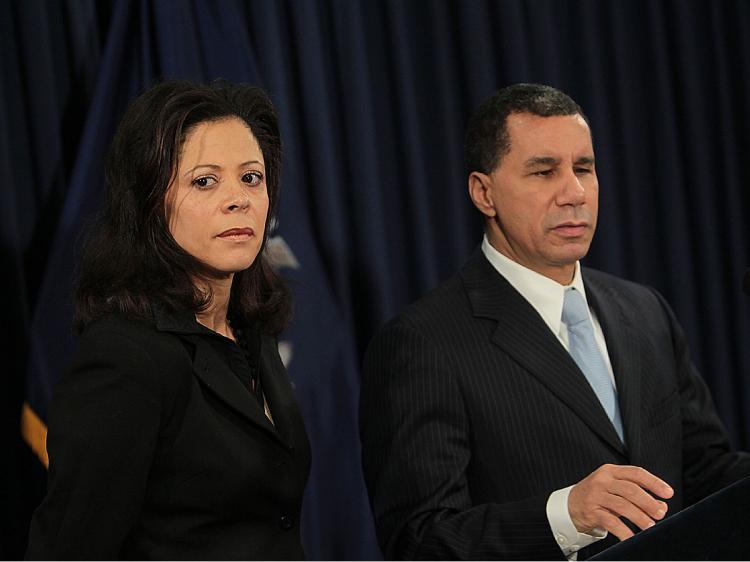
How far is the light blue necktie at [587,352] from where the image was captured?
6.12 ft

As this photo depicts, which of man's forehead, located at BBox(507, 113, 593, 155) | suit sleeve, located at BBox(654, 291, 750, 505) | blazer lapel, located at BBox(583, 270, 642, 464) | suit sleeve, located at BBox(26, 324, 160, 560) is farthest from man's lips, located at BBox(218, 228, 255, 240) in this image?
suit sleeve, located at BBox(654, 291, 750, 505)

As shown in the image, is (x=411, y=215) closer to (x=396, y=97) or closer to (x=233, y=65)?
(x=396, y=97)

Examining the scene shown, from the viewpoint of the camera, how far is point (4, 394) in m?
2.15

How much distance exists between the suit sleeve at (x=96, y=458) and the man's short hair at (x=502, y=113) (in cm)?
92

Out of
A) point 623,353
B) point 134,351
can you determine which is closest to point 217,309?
point 134,351

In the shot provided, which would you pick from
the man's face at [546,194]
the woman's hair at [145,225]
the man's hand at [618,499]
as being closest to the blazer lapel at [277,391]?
the woman's hair at [145,225]

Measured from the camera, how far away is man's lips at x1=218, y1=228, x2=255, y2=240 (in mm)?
1433

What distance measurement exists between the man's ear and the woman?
54cm

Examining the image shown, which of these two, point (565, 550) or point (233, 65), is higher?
point (233, 65)

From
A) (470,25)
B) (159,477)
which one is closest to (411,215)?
(470,25)

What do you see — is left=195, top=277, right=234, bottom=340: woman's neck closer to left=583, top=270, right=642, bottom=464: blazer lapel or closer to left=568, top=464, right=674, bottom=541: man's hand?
left=568, top=464, right=674, bottom=541: man's hand

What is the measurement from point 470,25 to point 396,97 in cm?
27

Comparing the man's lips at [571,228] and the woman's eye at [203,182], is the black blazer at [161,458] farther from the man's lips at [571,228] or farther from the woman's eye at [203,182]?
the man's lips at [571,228]

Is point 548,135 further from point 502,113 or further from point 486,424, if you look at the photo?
point 486,424
